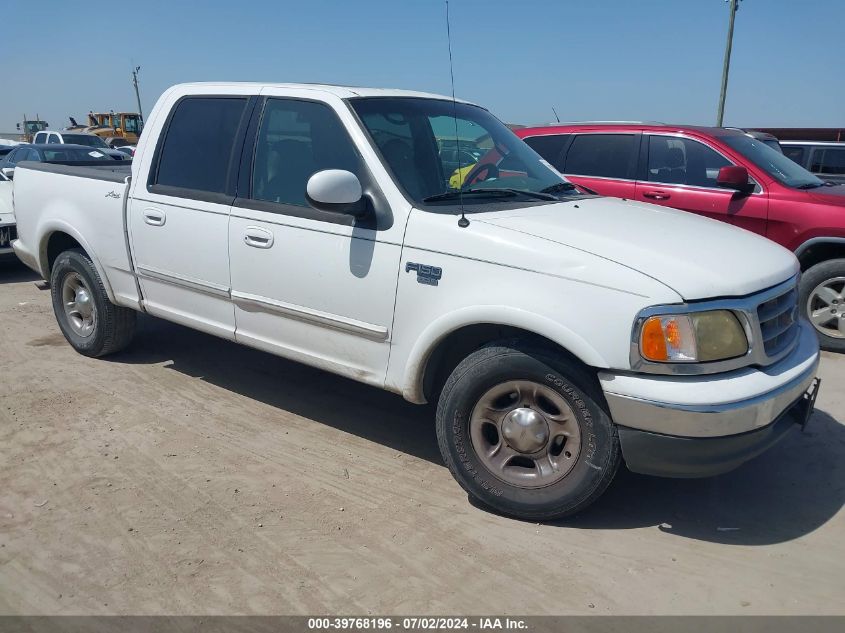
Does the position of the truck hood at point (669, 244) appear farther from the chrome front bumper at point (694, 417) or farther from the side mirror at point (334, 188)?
the side mirror at point (334, 188)

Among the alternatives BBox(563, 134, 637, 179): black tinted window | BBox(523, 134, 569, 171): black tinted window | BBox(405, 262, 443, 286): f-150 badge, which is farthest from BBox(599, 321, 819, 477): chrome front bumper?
BBox(523, 134, 569, 171): black tinted window

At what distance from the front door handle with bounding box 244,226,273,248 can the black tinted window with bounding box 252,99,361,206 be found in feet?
0.65

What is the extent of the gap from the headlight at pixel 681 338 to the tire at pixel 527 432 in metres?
0.32

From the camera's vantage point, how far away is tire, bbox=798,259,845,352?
6199 mm

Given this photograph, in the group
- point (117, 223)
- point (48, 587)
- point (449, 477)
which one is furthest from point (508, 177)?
point (48, 587)

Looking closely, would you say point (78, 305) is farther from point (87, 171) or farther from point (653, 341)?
point (653, 341)

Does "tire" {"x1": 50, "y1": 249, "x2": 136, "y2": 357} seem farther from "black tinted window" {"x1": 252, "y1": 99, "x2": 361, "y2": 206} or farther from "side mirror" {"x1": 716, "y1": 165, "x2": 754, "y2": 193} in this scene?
"side mirror" {"x1": 716, "y1": 165, "x2": 754, "y2": 193}

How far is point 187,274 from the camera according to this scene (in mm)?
4508

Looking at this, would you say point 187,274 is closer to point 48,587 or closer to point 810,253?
point 48,587

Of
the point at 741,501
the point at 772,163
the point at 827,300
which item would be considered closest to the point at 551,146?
the point at 772,163

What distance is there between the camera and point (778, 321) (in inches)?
131

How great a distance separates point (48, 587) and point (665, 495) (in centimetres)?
283

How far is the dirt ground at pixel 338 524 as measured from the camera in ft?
9.37

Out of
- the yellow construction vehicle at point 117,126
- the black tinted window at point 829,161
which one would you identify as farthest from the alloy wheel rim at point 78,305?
the yellow construction vehicle at point 117,126
